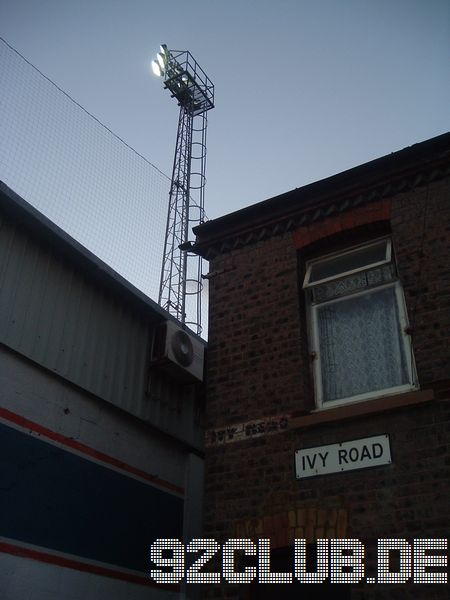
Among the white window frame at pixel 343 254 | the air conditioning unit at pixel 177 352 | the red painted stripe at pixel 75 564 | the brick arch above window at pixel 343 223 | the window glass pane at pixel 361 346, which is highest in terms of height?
the brick arch above window at pixel 343 223

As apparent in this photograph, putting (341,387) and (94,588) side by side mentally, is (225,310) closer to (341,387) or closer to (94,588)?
(341,387)

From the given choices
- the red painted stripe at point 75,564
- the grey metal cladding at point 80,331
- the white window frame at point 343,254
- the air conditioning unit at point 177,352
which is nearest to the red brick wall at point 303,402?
the white window frame at point 343,254

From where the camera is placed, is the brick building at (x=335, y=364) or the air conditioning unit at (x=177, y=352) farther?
the air conditioning unit at (x=177, y=352)

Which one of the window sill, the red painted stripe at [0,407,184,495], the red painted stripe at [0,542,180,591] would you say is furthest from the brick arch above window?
the red painted stripe at [0,542,180,591]

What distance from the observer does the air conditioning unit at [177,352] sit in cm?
913

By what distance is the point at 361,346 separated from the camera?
760 centimetres

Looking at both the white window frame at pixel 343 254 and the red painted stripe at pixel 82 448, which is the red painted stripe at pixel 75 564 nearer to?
the red painted stripe at pixel 82 448

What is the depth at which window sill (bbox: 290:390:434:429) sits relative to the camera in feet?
21.5

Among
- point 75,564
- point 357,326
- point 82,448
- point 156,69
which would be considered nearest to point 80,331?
point 82,448

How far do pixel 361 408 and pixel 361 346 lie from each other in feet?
3.26

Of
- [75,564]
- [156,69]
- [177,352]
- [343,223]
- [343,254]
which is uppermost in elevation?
[156,69]

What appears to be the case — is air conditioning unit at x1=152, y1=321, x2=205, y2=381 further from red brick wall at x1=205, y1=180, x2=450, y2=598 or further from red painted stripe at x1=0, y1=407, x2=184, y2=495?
red painted stripe at x1=0, y1=407, x2=184, y2=495

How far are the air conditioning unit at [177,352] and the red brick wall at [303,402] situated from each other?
755 millimetres

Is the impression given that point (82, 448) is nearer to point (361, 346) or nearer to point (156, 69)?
point (361, 346)
